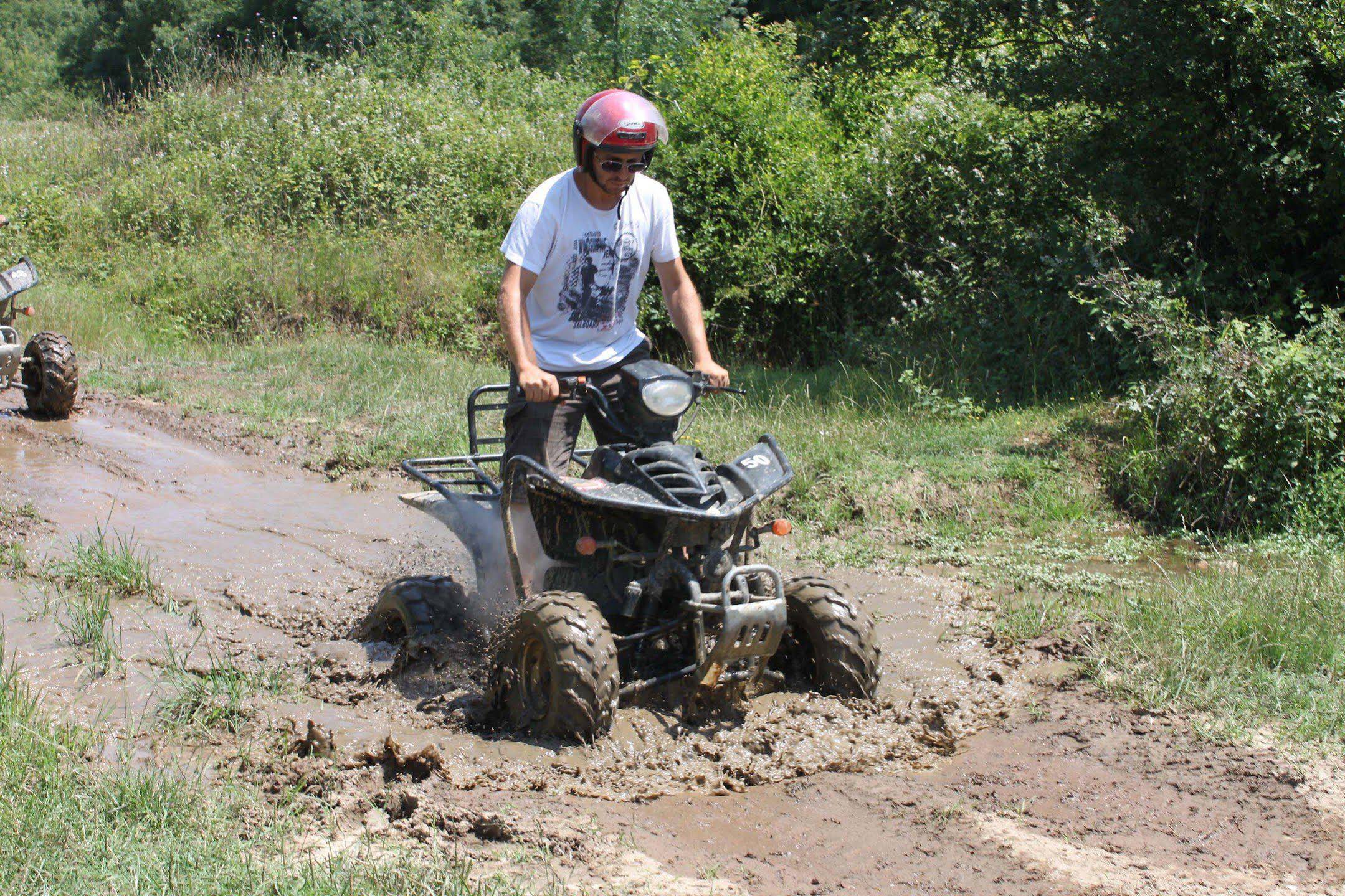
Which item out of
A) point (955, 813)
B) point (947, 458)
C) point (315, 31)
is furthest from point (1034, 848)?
point (315, 31)

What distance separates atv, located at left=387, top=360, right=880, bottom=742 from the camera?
4.21 m

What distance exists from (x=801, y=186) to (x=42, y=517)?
8.83m

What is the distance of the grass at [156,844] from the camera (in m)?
3.02

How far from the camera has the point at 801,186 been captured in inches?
527

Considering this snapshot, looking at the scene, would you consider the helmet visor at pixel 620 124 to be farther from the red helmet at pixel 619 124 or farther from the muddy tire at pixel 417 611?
the muddy tire at pixel 417 611

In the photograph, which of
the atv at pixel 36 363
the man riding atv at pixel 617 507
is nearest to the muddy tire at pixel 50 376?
the atv at pixel 36 363

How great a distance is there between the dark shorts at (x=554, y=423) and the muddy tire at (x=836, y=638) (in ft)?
3.08

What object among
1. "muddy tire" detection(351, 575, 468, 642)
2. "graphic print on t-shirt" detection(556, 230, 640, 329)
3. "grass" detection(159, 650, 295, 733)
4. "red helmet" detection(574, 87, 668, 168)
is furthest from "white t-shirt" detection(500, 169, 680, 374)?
"grass" detection(159, 650, 295, 733)

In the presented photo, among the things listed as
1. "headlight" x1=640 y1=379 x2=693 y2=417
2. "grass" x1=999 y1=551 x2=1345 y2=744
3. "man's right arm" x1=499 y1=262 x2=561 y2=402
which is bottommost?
"grass" x1=999 y1=551 x2=1345 y2=744

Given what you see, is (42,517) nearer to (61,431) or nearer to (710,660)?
(61,431)

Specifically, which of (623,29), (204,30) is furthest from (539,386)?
(204,30)

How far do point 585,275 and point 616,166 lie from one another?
44 cm

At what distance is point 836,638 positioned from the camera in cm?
465

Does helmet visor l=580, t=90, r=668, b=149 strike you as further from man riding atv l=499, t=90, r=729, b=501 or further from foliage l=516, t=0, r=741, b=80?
foliage l=516, t=0, r=741, b=80
